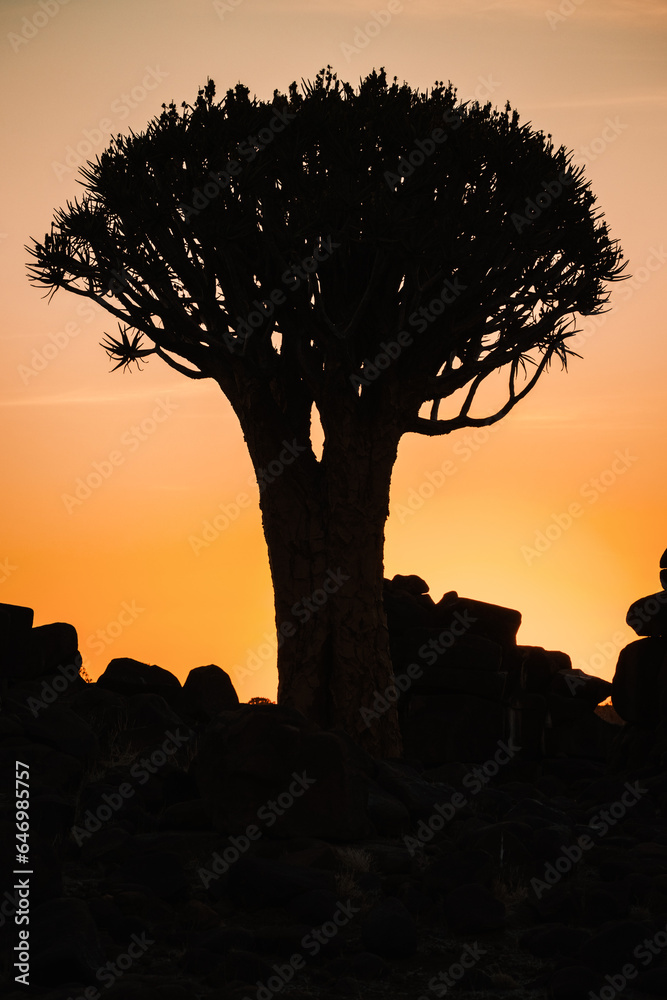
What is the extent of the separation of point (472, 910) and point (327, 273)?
8024 millimetres

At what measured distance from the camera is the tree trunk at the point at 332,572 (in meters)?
12.6

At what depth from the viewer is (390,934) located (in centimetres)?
652

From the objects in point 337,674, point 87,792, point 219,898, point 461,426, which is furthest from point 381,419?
point 219,898

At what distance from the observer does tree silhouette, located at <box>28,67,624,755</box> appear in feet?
39.4

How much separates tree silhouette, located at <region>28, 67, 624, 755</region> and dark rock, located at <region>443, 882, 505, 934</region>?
5451 millimetres

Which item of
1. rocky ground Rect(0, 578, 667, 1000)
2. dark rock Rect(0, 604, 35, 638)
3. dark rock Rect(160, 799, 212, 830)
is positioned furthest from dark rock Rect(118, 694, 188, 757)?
dark rock Rect(160, 799, 212, 830)

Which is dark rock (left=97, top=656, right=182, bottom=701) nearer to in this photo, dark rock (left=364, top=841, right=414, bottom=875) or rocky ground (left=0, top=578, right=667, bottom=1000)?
rocky ground (left=0, top=578, right=667, bottom=1000)

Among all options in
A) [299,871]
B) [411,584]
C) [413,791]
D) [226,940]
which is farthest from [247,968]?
[411,584]

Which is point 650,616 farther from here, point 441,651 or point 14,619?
point 14,619

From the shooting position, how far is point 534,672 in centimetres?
1619

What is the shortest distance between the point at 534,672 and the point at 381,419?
5.37 meters

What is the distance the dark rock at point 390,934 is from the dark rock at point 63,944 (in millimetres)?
1613

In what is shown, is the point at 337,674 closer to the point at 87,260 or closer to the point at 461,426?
the point at 461,426

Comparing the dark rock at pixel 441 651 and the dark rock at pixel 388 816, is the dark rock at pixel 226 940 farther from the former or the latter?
the dark rock at pixel 441 651
